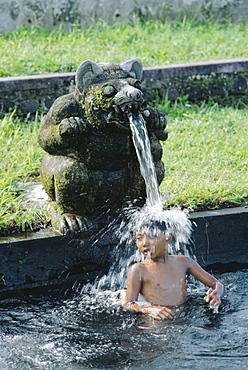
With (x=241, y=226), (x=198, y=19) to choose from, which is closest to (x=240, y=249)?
(x=241, y=226)

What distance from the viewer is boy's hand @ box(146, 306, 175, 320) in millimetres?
3754

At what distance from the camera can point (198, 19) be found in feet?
35.8

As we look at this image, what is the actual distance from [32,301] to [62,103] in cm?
153

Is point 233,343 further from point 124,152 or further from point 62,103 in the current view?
point 62,103

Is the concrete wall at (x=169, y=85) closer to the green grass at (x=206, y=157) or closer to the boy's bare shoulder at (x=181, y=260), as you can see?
the green grass at (x=206, y=157)

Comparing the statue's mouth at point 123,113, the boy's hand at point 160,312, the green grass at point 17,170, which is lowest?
the boy's hand at point 160,312

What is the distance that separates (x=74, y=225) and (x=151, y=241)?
28.8 inches

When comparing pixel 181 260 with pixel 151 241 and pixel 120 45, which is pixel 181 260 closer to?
pixel 151 241


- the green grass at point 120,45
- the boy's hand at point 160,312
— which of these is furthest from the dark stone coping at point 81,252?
the green grass at point 120,45

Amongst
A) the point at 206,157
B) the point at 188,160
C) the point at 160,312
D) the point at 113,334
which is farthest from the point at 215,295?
the point at 206,157

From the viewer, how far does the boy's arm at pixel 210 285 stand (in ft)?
13.2

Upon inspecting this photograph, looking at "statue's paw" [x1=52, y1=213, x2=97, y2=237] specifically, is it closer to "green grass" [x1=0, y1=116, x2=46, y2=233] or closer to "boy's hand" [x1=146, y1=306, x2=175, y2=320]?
"green grass" [x1=0, y1=116, x2=46, y2=233]

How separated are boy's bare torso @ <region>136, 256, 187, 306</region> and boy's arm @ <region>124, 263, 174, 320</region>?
29 millimetres

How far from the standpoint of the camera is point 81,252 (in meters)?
4.47
